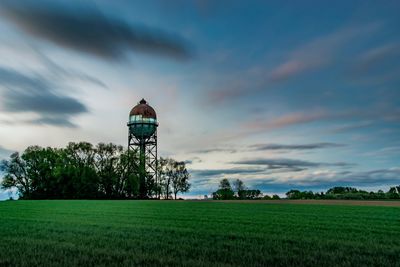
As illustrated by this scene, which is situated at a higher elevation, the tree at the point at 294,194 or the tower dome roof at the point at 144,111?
the tower dome roof at the point at 144,111

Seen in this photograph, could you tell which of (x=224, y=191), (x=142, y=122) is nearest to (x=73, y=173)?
(x=142, y=122)

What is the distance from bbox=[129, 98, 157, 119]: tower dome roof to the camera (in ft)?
282

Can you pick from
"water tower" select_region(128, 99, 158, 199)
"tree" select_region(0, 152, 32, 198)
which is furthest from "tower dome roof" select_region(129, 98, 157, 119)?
"tree" select_region(0, 152, 32, 198)

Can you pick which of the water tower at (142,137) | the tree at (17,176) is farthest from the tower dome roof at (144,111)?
the tree at (17,176)

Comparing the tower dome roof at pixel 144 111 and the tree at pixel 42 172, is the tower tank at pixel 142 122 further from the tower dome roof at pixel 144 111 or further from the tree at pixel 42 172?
the tree at pixel 42 172

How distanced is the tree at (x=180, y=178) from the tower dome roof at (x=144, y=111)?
23559 millimetres

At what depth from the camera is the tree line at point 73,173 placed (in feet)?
273

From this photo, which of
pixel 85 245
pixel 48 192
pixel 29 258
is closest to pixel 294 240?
pixel 85 245

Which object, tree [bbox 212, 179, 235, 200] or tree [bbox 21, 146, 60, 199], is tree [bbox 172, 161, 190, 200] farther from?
tree [bbox 21, 146, 60, 199]

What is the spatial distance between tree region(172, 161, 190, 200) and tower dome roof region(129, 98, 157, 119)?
77.3 ft

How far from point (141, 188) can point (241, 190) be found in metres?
36.4

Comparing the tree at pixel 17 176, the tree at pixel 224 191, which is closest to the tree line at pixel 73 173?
the tree at pixel 17 176

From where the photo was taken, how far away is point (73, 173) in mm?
83625

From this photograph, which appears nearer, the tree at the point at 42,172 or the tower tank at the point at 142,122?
the tree at the point at 42,172
